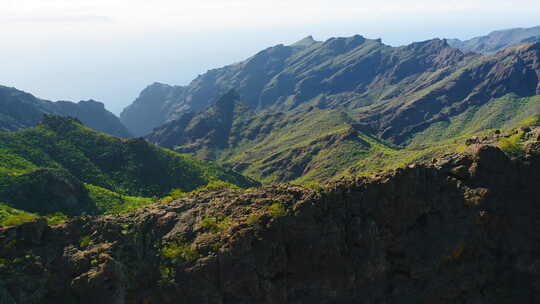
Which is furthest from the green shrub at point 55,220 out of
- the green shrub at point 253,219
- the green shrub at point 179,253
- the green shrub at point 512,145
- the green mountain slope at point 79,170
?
the green shrub at point 512,145

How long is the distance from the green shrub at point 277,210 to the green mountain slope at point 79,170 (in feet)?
161

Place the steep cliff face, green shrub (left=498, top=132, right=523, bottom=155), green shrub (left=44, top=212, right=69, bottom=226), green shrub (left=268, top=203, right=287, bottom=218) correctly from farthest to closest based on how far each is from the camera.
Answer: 1. green shrub (left=498, top=132, right=523, bottom=155)
2. green shrub (left=44, top=212, right=69, bottom=226)
3. green shrub (left=268, top=203, right=287, bottom=218)
4. the steep cliff face

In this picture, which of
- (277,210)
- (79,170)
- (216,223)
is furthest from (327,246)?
(79,170)

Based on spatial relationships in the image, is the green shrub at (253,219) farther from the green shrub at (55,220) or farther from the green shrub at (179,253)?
the green shrub at (55,220)

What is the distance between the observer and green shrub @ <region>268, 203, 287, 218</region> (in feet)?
111

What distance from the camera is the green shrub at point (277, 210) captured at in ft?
111

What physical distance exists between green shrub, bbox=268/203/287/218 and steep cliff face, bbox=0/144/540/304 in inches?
3.8

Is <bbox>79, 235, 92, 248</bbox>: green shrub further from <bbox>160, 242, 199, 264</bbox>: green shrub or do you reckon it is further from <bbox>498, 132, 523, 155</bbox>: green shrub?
<bbox>498, 132, 523, 155</bbox>: green shrub

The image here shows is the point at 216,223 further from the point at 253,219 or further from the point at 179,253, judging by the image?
the point at 179,253

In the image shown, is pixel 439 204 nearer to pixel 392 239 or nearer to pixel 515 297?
pixel 392 239

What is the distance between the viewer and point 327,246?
108 feet

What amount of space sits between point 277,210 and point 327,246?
211 inches

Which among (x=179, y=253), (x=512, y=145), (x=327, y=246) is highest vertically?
(x=512, y=145)

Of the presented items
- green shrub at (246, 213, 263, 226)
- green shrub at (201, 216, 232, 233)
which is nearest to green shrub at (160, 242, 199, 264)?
green shrub at (201, 216, 232, 233)
